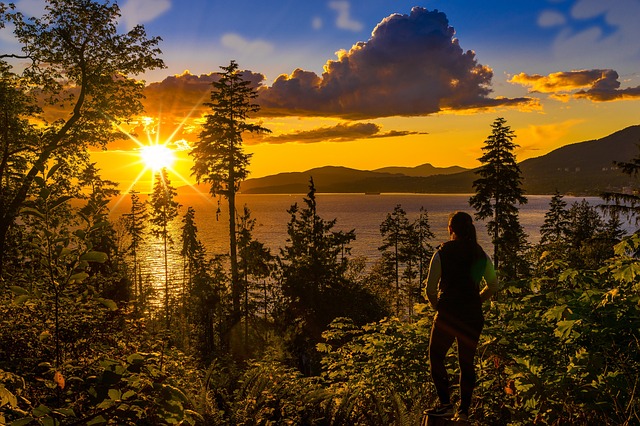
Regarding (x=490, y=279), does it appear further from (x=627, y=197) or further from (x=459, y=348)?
(x=627, y=197)

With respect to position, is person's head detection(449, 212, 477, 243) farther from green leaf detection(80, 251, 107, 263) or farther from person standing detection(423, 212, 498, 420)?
green leaf detection(80, 251, 107, 263)

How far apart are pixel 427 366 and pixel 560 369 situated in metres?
2.16

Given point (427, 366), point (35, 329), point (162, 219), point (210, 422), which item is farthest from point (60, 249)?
point (162, 219)

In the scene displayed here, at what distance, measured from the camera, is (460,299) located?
4.91 metres

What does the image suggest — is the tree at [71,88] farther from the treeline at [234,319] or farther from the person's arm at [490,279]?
the person's arm at [490,279]

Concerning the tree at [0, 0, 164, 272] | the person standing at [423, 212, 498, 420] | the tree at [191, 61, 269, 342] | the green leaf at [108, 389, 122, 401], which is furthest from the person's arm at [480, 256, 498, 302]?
the tree at [191, 61, 269, 342]

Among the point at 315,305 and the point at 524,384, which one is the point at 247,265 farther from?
the point at 524,384

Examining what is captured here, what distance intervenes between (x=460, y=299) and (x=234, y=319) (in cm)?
2605

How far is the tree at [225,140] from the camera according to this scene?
2720cm

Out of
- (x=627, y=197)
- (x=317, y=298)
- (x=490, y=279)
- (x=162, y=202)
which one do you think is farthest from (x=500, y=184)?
(x=162, y=202)

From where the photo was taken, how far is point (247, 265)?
45719mm

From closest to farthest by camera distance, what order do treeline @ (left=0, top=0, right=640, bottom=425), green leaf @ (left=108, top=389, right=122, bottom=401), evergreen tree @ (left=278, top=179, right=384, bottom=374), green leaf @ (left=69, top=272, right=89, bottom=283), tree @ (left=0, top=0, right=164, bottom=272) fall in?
1. green leaf @ (left=108, top=389, right=122, bottom=401)
2. green leaf @ (left=69, top=272, right=89, bottom=283)
3. treeline @ (left=0, top=0, right=640, bottom=425)
4. tree @ (left=0, top=0, right=164, bottom=272)
5. evergreen tree @ (left=278, top=179, right=384, bottom=374)

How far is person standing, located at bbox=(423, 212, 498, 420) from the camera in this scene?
4.90 m

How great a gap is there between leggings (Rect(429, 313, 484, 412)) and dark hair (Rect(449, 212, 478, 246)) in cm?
97
